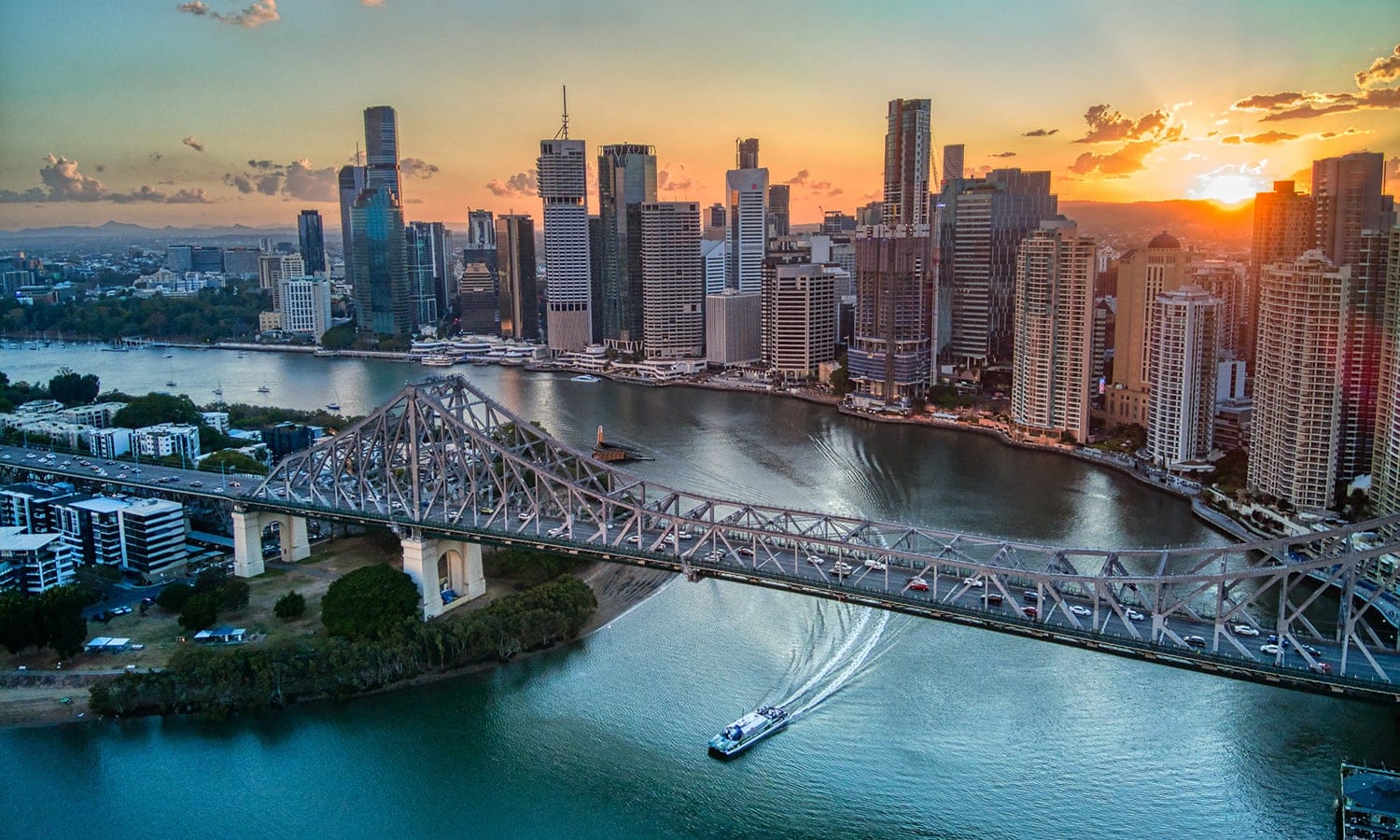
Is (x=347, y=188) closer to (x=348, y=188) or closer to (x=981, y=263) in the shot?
(x=348, y=188)

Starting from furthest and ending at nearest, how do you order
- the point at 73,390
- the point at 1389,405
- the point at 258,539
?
the point at 73,390 → the point at 1389,405 → the point at 258,539

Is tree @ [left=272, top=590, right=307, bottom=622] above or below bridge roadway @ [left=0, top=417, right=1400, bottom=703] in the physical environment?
below

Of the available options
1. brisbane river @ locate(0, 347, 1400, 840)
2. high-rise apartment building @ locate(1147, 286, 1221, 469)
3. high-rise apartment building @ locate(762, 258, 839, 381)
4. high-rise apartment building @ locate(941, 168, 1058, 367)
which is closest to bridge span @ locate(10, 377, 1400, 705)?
brisbane river @ locate(0, 347, 1400, 840)

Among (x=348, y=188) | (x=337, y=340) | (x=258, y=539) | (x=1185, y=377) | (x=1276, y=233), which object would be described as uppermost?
(x=348, y=188)

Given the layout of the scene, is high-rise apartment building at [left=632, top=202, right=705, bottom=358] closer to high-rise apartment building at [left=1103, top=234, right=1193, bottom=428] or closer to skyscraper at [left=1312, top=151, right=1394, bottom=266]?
high-rise apartment building at [left=1103, top=234, right=1193, bottom=428]

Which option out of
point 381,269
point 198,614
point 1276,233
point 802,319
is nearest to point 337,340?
point 381,269
